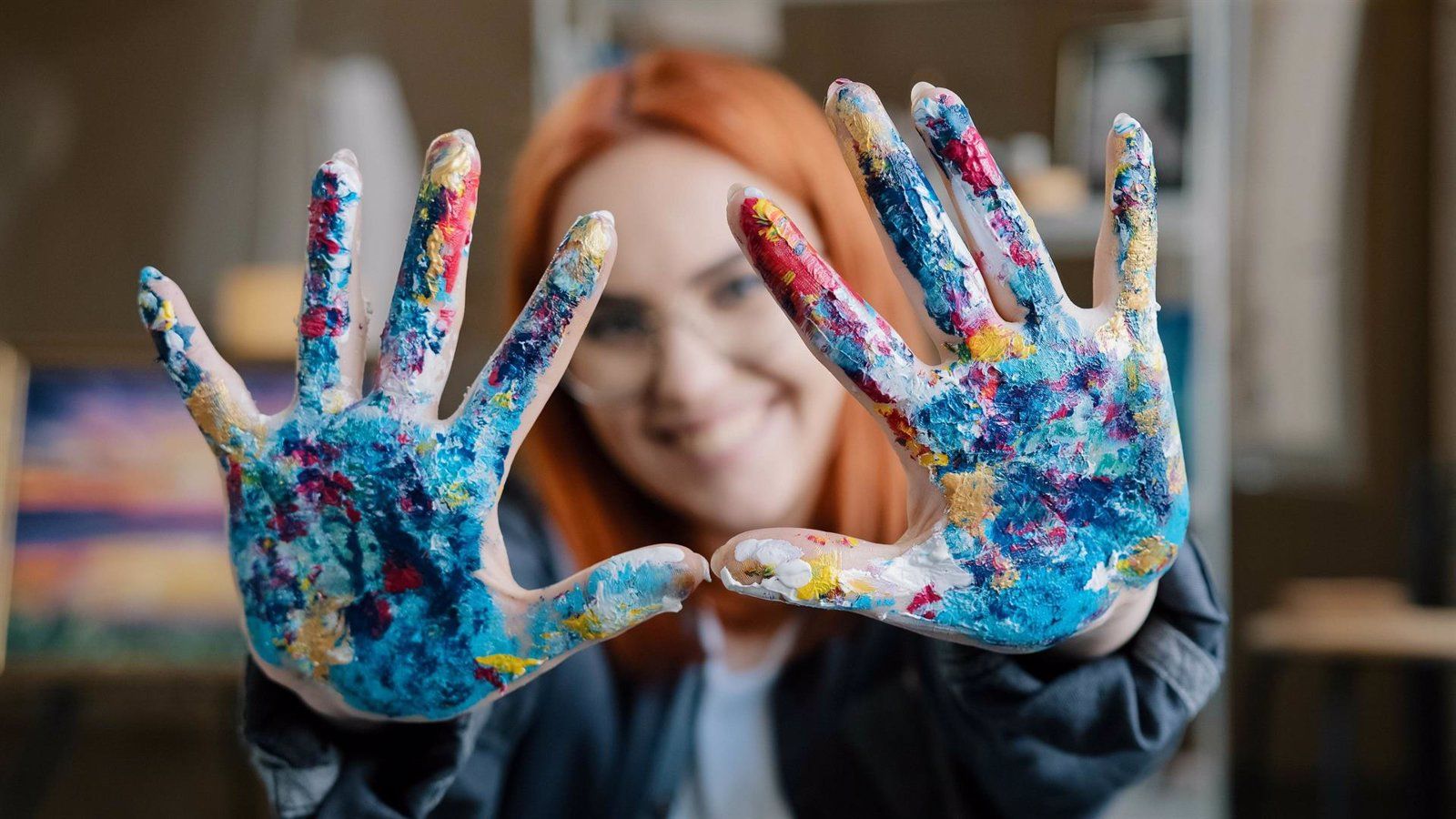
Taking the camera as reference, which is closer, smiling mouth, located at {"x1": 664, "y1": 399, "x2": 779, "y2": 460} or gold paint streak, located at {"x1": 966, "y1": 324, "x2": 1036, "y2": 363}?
gold paint streak, located at {"x1": 966, "y1": 324, "x2": 1036, "y2": 363}

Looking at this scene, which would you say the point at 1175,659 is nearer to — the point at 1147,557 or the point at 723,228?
the point at 1147,557

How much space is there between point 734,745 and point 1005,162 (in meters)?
1.46

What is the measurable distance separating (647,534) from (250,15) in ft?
7.33

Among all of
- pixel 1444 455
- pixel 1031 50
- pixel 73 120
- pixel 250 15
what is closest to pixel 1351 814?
pixel 1444 455

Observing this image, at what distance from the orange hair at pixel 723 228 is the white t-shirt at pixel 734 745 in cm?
5

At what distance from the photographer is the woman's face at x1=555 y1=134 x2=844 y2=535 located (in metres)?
0.92

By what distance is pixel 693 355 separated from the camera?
929 mm

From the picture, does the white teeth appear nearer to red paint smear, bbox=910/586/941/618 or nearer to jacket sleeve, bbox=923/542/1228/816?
jacket sleeve, bbox=923/542/1228/816

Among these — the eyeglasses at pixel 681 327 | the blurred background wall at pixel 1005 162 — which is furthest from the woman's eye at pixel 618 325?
the blurred background wall at pixel 1005 162

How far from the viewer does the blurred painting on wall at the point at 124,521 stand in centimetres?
207

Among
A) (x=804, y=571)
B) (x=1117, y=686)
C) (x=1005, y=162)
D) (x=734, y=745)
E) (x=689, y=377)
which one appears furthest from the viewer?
(x=1005, y=162)

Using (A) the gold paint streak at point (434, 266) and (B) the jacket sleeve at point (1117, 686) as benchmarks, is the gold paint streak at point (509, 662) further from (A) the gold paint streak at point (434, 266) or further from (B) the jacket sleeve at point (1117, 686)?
(B) the jacket sleeve at point (1117, 686)

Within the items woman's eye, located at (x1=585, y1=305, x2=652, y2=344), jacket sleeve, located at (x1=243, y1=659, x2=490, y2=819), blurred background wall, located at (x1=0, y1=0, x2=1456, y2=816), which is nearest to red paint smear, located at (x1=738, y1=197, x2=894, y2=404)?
jacket sleeve, located at (x1=243, y1=659, x2=490, y2=819)

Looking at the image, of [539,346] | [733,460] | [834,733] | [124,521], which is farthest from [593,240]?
[124,521]
